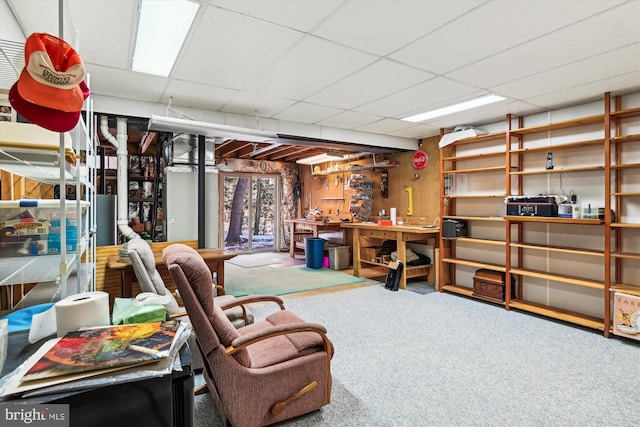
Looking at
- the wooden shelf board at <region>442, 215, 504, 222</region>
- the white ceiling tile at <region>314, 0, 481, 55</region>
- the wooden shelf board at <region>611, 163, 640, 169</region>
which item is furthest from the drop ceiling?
the wooden shelf board at <region>442, 215, 504, 222</region>

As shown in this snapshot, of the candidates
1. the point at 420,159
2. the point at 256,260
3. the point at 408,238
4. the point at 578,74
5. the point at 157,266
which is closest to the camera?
the point at 578,74

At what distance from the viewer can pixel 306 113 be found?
4.34 m

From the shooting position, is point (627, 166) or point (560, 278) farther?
point (560, 278)

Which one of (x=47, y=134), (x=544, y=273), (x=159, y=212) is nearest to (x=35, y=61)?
(x=47, y=134)

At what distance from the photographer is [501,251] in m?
4.76

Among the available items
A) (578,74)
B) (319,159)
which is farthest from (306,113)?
(319,159)

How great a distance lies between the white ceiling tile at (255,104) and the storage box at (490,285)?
11.2 ft

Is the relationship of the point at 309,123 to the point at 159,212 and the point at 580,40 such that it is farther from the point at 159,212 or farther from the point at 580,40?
the point at 159,212

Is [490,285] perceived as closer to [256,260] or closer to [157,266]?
[157,266]

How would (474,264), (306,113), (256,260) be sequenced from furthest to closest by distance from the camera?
(256,260) → (474,264) → (306,113)

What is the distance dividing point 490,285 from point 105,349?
179 inches

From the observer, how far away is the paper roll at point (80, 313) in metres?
1.12

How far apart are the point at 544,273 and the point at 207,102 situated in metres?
4.52

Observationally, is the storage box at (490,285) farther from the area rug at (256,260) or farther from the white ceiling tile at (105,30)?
the white ceiling tile at (105,30)
